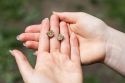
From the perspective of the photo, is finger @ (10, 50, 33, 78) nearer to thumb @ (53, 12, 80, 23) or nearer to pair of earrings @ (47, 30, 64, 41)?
pair of earrings @ (47, 30, 64, 41)

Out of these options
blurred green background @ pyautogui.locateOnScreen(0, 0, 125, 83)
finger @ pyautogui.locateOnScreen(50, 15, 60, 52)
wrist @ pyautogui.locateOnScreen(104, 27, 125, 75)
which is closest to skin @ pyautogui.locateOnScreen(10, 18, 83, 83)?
finger @ pyautogui.locateOnScreen(50, 15, 60, 52)

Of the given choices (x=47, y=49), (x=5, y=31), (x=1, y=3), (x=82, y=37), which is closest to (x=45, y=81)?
(x=47, y=49)

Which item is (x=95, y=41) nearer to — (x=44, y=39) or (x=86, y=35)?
(x=86, y=35)

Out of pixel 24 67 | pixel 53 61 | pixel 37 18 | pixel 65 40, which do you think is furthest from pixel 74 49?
pixel 37 18

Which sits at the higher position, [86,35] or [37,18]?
[86,35]

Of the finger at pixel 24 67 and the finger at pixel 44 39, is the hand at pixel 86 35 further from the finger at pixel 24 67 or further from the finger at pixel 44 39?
the finger at pixel 24 67

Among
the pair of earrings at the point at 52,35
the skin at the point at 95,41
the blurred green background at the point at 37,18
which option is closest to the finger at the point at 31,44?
the skin at the point at 95,41

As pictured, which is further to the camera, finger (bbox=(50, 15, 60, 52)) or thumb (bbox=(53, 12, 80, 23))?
thumb (bbox=(53, 12, 80, 23))
